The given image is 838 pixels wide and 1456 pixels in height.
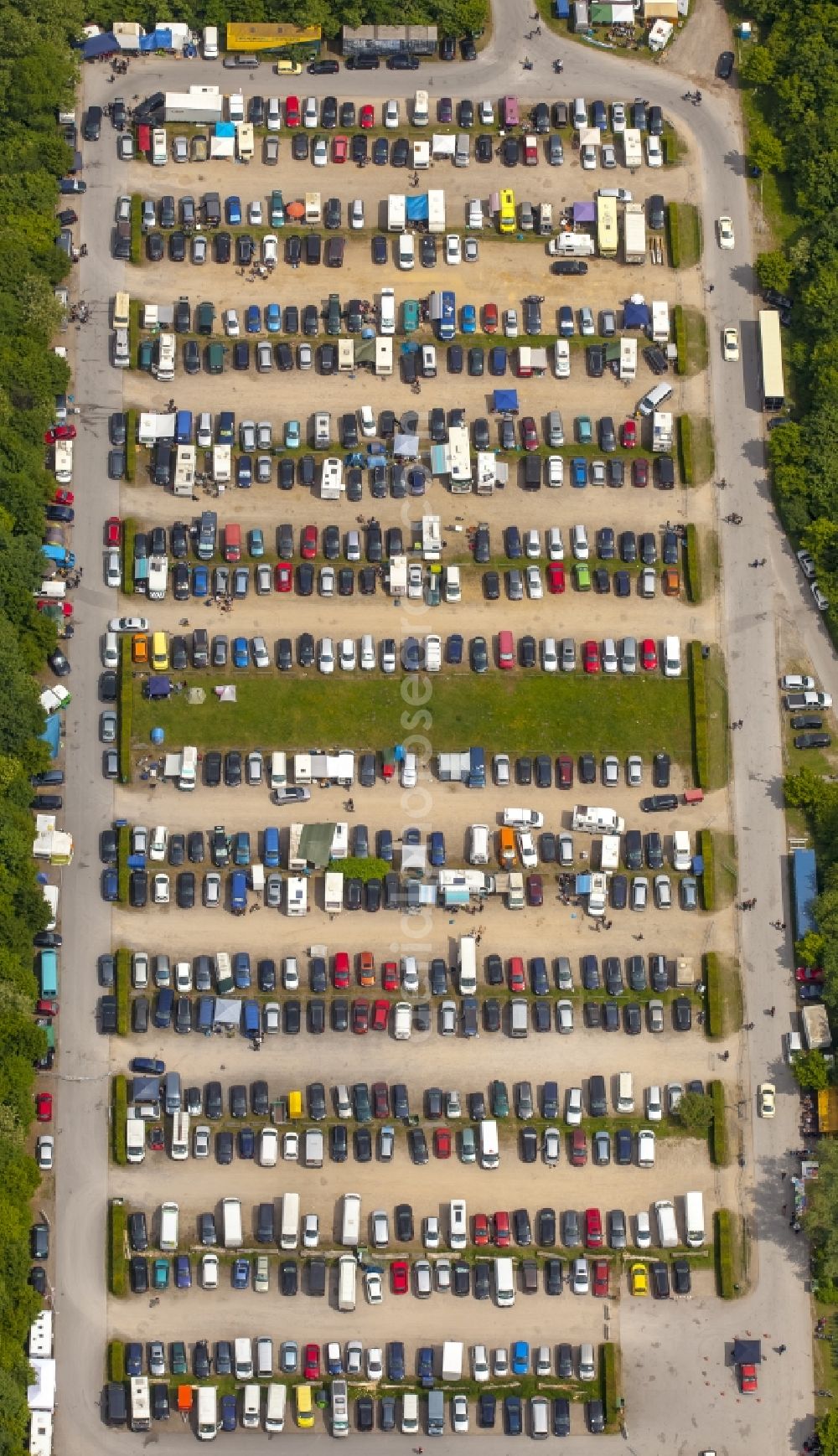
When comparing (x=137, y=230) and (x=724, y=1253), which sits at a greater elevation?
(x=137, y=230)

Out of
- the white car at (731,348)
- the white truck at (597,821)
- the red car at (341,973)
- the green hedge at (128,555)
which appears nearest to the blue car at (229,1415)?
the red car at (341,973)

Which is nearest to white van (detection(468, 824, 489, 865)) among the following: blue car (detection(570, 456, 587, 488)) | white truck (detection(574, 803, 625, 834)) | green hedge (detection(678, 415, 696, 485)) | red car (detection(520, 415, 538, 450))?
white truck (detection(574, 803, 625, 834))

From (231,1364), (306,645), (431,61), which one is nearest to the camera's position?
(231,1364)

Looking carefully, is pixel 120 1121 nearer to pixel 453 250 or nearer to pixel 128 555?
pixel 128 555

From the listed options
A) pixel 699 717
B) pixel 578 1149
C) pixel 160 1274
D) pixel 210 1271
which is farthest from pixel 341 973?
pixel 699 717

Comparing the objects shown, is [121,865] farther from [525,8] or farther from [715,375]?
[525,8]

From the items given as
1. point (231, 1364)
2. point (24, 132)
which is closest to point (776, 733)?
point (231, 1364)
